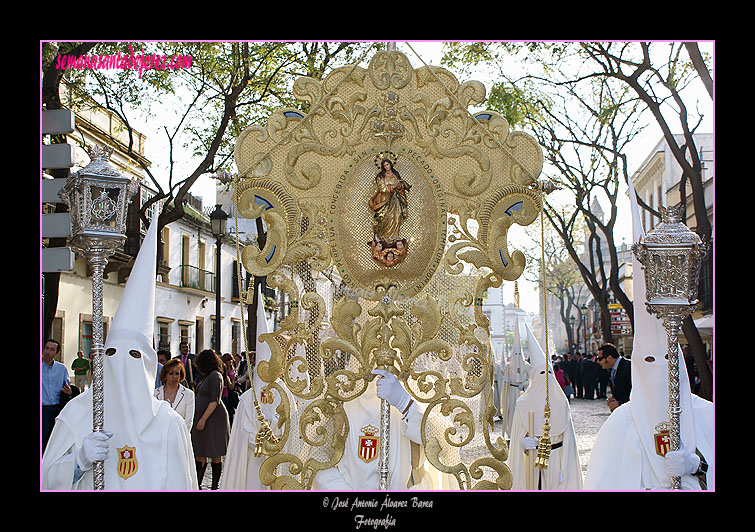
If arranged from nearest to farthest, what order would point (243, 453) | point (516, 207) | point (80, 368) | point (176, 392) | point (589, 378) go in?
point (516, 207) → point (243, 453) → point (176, 392) → point (80, 368) → point (589, 378)

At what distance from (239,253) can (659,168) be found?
27388 millimetres

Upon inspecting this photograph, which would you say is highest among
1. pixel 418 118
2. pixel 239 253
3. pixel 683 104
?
pixel 683 104

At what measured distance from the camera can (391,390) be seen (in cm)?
481

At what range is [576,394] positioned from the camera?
2508 cm

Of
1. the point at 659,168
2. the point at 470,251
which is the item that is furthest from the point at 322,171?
the point at 659,168

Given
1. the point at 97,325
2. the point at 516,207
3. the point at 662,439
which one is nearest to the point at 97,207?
the point at 97,325

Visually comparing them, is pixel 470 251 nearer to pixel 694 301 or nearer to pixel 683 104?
pixel 694 301

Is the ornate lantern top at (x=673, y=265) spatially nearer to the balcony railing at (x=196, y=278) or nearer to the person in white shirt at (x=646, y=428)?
the person in white shirt at (x=646, y=428)

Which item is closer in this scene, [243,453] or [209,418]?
[243,453]

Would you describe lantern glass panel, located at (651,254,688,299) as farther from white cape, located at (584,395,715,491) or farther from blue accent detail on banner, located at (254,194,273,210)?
blue accent detail on banner, located at (254,194,273,210)

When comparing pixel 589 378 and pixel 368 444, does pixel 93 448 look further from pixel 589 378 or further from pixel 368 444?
pixel 589 378

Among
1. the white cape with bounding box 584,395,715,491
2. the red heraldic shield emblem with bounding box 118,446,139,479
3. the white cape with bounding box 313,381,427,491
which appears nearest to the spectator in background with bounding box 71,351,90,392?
the red heraldic shield emblem with bounding box 118,446,139,479

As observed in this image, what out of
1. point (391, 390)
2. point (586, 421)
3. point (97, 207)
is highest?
point (97, 207)

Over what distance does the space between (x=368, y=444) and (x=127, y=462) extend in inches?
57.4
